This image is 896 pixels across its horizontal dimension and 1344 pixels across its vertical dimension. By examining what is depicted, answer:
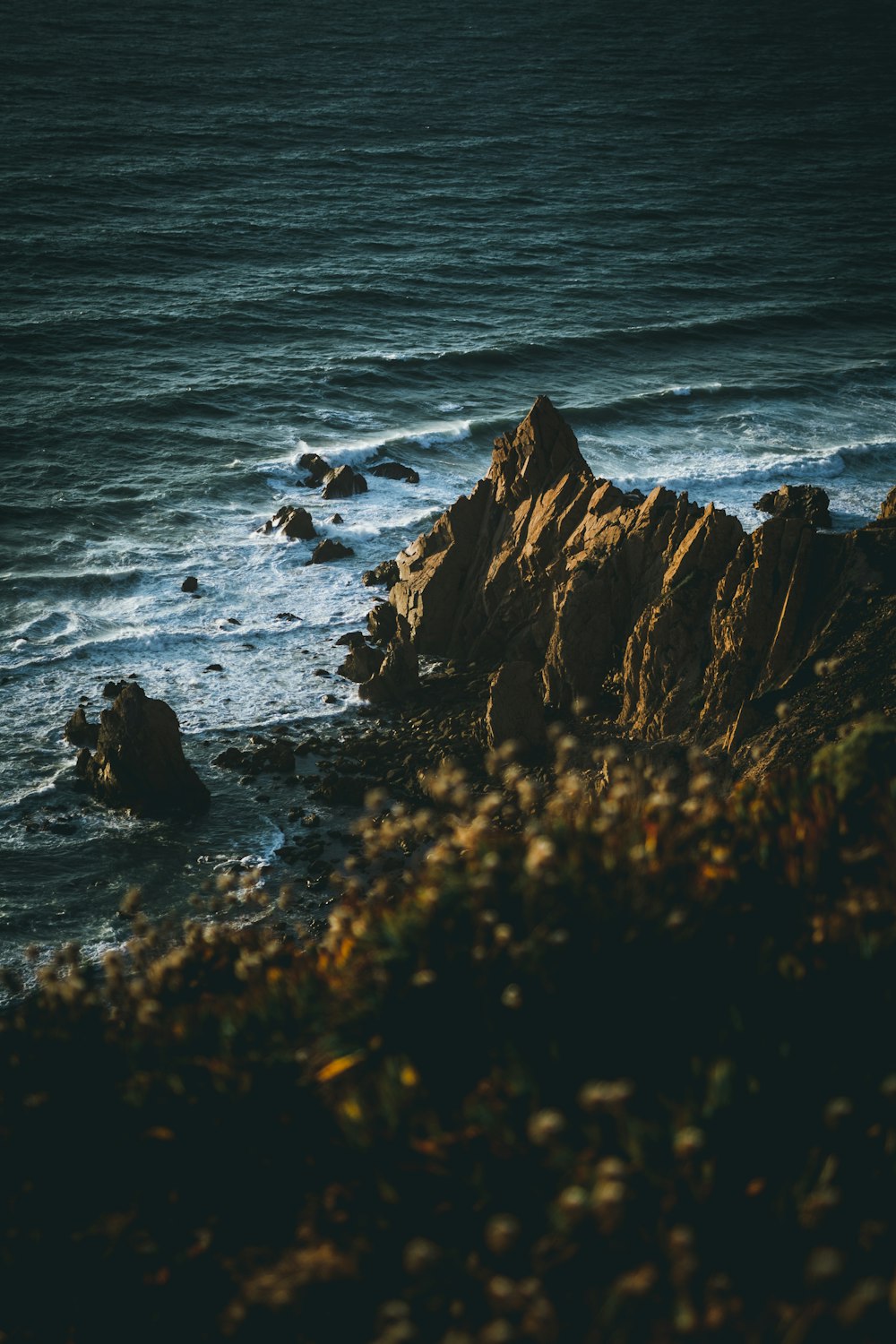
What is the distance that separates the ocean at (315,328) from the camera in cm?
2728

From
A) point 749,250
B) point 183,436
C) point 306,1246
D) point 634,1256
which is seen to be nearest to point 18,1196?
point 306,1246

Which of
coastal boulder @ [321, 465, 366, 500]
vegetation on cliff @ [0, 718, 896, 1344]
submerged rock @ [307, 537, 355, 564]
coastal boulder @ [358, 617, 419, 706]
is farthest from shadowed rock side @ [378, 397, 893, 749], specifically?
vegetation on cliff @ [0, 718, 896, 1344]

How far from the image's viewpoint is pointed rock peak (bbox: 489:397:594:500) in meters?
26.9

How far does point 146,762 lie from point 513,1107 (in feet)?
54.5

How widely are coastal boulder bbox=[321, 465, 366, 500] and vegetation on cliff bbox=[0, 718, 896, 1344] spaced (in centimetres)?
3025

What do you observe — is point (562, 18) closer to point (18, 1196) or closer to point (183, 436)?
point (183, 436)

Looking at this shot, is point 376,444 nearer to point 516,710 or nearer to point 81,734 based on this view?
point 81,734

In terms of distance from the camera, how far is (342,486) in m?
38.0

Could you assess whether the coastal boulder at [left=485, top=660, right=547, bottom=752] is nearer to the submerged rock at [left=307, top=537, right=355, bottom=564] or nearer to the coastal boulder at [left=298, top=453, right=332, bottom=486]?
the submerged rock at [left=307, top=537, right=355, bottom=564]

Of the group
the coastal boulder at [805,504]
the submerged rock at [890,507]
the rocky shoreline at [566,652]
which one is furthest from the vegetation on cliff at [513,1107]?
the coastal boulder at [805,504]

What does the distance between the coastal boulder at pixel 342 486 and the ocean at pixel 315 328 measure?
0.66 meters

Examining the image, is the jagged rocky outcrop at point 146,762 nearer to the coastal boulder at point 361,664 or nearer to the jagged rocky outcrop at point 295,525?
the coastal boulder at point 361,664

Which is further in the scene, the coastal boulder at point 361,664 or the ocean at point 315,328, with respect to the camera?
the ocean at point 315,328

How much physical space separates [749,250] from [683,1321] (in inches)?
2811
